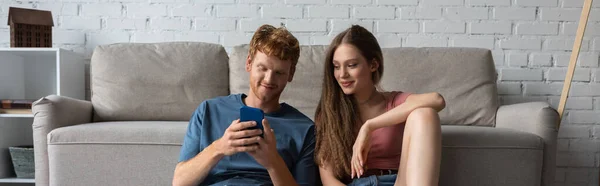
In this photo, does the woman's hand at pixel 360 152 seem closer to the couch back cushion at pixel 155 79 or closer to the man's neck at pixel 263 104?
the man's neck at pixel 263 104

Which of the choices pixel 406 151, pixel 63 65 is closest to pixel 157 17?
pixel 63 65

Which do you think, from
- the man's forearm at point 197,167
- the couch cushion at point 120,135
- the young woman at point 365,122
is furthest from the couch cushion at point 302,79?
the man's forearm at point 197,167

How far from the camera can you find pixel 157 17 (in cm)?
295

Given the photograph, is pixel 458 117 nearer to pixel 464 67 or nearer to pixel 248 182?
pixel 464 67

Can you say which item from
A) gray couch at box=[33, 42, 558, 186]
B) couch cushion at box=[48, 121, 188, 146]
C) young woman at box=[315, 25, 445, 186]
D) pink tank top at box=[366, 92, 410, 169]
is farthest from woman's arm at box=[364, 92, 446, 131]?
couch cushion at box=[48, 121, 188, 146]

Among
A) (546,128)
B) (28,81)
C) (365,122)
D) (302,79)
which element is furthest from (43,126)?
(546,128)

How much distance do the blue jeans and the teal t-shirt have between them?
0.13 m

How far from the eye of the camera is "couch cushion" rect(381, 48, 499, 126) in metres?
2.57

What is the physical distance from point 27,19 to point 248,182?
1752 mm

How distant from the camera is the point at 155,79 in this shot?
264 cm

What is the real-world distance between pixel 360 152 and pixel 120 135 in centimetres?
93

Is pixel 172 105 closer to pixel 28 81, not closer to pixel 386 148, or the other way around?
pixel 28 81

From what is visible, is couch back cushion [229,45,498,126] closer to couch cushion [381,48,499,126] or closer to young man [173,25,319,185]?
couch cushion [381,48,499,126]

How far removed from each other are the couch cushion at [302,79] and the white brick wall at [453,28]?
0.89 ft
